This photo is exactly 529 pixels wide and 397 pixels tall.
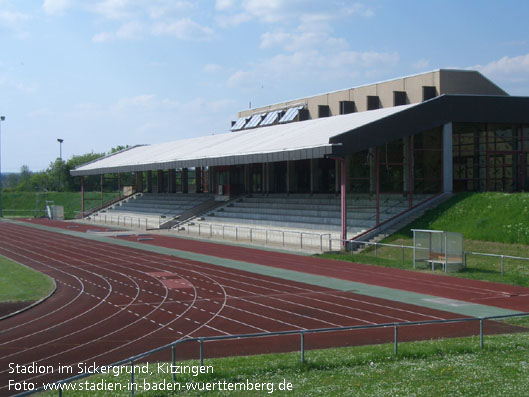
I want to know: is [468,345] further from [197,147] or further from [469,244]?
[197,147]

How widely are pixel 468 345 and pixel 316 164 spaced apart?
37938mm

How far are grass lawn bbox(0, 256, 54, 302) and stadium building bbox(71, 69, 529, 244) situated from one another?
16.5 metres

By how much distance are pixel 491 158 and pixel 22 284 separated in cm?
3076

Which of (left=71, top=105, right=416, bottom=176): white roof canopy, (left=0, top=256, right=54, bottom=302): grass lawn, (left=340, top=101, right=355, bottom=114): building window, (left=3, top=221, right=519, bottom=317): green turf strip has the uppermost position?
(left=340, top=101, right=355, bottom=114): building window

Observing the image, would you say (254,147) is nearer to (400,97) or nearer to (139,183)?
(400,97)

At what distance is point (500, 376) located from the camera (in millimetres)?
10508

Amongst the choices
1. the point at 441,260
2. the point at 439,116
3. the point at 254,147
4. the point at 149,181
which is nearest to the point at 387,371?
the point at 441,260

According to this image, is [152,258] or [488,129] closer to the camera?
[152,258]

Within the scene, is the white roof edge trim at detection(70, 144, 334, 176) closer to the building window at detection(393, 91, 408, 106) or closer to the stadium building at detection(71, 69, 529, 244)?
the stadium building at detection(71, 69, 529, 244)

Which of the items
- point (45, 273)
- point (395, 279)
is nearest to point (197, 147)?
point (45, 273)

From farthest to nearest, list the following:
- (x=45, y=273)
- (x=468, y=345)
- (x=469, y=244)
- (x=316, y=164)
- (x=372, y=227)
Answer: (x=316, y=164) < (x=372, y=227) < (x=469, y=244) < (x=45, y=273) < (x=468, y=345)

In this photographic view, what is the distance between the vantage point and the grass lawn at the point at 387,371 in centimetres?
988

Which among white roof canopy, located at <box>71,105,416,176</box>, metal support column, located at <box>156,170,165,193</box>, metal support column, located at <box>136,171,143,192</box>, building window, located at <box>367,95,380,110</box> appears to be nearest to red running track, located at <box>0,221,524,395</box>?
white roof canopy, located at <box>71,105,416,176</box>

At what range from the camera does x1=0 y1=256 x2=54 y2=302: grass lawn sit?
21438mm
